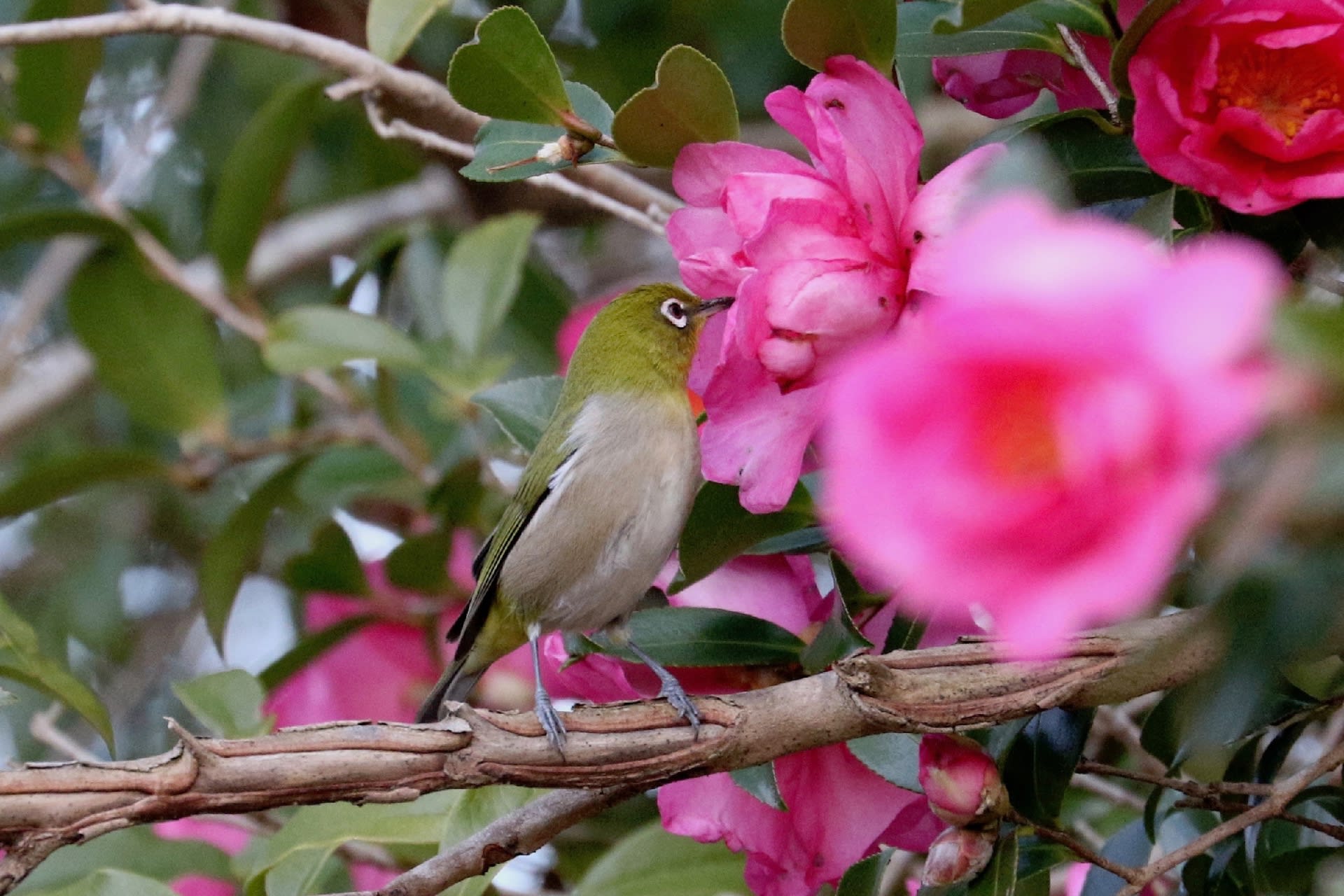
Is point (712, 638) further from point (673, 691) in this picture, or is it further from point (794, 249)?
point (794, 249)

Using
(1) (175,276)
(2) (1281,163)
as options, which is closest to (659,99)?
(2) (1281,163)

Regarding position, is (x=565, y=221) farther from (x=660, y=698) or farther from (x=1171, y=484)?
(x=1171, y=484)

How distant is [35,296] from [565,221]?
1418mm

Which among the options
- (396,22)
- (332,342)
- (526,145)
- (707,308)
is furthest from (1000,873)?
(332,342)

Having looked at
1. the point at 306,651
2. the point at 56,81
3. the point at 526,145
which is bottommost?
the point at 306,651

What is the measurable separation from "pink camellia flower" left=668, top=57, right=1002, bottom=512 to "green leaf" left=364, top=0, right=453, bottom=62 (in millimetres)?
576

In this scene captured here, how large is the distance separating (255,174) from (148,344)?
1.30ft

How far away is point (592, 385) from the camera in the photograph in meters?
2.23

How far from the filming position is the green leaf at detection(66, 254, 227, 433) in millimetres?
2783

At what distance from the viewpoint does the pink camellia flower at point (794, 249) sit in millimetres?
1091

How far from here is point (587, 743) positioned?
49.3 inches

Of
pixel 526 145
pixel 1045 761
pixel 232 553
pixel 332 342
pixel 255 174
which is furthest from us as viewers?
pixel 255 174

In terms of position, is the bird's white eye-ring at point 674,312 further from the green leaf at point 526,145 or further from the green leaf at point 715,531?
the green leaf at point 715,531

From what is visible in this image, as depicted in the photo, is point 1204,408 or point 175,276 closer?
point 1204,408
